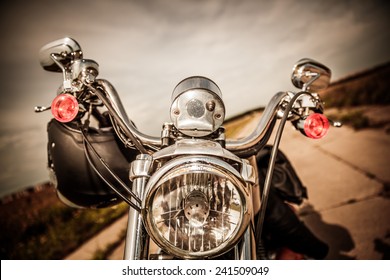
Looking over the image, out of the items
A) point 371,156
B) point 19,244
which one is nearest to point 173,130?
point 19,244

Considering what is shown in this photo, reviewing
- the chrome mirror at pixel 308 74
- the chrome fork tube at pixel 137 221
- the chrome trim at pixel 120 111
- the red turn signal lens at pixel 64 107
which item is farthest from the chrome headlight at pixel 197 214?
the chrome mirror at pixel 308 74

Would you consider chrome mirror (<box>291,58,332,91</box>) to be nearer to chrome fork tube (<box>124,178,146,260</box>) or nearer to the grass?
chrome fork tube (<box>124,178,146,260</box>)

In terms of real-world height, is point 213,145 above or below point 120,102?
below

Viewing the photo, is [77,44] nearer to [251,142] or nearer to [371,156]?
[251,142]

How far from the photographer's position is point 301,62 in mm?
1115

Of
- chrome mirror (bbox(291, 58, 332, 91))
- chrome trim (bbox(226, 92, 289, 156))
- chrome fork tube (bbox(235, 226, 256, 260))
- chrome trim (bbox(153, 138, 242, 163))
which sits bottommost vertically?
chrome fork tube (bbox(235, 226, 256, 260))

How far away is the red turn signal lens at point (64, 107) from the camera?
855 mm

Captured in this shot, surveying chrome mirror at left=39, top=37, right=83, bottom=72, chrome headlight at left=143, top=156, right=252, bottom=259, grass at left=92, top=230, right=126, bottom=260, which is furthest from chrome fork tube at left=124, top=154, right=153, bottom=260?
grass at left=92, top=230, right=126, bottom=260

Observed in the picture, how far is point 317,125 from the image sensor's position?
98 cm

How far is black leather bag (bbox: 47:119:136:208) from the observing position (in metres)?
1.14

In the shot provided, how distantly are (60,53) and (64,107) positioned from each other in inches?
11.0

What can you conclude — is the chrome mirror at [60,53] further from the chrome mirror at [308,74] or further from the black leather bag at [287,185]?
the black leather bag at [287,185]
